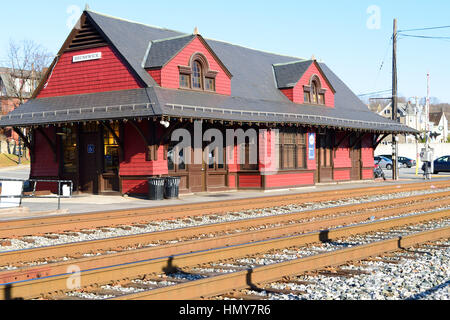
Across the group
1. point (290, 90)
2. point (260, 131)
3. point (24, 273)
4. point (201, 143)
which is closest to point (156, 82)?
point (201, 143)

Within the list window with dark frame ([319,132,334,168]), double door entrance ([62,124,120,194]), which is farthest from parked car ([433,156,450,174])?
double door entrance ([62,124,120,194])

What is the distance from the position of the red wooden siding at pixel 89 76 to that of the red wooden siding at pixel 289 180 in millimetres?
7625

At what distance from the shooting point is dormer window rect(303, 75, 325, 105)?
3119 centimetres

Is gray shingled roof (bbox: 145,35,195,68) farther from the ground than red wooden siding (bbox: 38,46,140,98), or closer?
farther from the ground

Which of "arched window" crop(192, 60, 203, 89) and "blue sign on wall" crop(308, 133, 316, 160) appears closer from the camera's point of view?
"arched window" crop(192, 60, 203, 89)

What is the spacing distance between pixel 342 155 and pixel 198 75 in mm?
11660

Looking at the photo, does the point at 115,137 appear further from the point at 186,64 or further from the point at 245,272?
the point at 245,272

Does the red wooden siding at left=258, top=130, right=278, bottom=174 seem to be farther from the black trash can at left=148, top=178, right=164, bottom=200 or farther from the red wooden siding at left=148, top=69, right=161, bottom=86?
the black trash can at left=148, top=178, right=164, bottom=200

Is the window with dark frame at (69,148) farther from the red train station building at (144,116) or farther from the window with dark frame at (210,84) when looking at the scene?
the window with dark frame at (210,84)

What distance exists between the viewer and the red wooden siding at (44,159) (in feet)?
80.8

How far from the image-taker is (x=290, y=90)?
30266 millimetres

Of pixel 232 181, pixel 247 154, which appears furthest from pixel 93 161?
pixel 247 154

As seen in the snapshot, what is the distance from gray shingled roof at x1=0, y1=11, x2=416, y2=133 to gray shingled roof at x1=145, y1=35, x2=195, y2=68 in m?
0.07

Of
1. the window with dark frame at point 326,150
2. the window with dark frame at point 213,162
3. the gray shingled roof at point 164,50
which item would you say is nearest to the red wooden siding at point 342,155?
the window with dark frame at point 326,150
